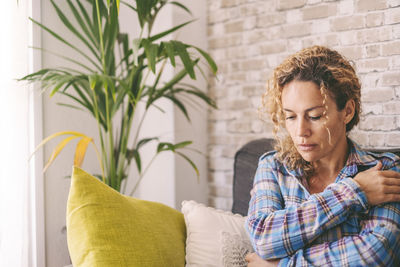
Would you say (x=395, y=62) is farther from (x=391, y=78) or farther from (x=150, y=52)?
(x=150, y=52)

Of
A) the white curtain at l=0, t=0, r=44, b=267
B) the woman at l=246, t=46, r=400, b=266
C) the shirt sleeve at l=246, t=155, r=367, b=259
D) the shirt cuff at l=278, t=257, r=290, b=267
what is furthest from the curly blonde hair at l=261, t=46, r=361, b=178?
Result: the white curtain at l=0, t=0, r=44, b=267

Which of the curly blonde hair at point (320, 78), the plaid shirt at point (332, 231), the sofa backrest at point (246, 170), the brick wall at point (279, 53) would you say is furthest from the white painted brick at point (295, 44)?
the plaid shirt at point (332, 231)

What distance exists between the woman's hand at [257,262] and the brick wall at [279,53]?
0.88m

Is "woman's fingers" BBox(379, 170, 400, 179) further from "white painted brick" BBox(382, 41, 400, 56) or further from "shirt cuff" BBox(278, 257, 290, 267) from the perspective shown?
"white painted brick" BBox(382, 41, 400, 56)

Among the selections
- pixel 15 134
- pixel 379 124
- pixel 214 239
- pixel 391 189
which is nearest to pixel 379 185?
pixel 391 189

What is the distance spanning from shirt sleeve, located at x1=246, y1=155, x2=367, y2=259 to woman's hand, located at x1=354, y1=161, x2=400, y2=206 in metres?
0.03

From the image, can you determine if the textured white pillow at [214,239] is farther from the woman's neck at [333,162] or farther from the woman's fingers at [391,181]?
the woman's fingers at [391,181]

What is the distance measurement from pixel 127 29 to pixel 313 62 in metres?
1.45

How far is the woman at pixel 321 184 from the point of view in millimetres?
1203

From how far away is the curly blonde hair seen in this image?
1322mm

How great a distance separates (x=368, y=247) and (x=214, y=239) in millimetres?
538

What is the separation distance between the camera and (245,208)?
1.77 meters

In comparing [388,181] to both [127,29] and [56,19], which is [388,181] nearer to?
[56,19]

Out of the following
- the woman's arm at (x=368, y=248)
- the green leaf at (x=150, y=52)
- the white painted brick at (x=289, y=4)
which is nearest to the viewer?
the woman's arm at (x=368, y=248)
